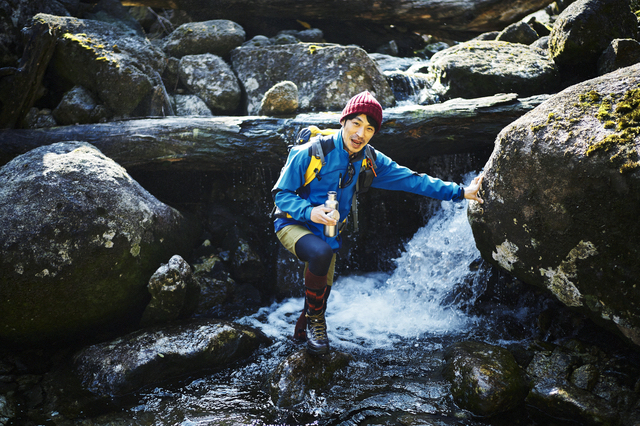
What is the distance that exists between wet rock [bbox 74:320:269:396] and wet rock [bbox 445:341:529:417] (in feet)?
8.15

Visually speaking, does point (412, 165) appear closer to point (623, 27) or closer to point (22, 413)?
point (623, 27)

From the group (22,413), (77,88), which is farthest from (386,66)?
(22,413)

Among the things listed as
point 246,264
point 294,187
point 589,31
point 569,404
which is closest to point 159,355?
point 294,187

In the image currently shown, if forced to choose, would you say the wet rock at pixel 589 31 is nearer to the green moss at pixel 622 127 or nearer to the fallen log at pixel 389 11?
the fallen log at pixel 389 11

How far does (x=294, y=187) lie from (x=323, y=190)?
340 millimetres

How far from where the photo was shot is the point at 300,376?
4.02 metres

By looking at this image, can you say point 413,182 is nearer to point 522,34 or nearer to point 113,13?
point 522,34

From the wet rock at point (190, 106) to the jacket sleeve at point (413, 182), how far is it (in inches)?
232

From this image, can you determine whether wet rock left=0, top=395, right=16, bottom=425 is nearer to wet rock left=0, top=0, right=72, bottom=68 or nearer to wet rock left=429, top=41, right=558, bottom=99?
wet rock left=0, top=0, right=72, bottom=68

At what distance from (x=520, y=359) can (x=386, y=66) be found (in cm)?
898

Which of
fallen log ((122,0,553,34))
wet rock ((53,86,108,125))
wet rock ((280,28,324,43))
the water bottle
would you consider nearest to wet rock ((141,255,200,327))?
the water bottle

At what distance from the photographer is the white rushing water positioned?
5.48m

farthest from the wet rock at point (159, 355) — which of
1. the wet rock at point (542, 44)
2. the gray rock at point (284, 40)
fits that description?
the wet rock at point (542, 44)

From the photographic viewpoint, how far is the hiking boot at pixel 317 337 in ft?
13.8
